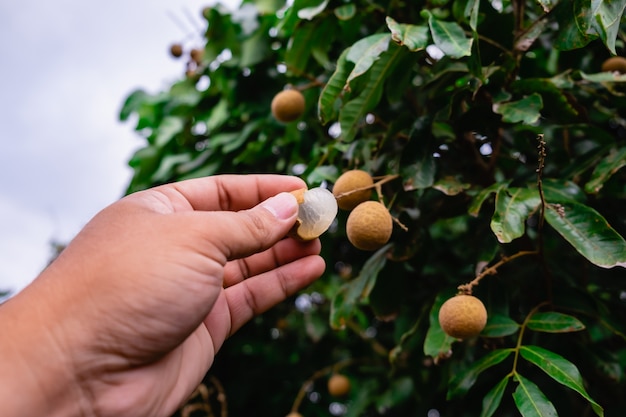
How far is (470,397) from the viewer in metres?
1.36

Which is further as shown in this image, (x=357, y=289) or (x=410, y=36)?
(x=357, y=289)

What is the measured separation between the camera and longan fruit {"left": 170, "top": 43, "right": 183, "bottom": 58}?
85.7 inches

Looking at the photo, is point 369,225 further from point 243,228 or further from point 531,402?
point 531,402

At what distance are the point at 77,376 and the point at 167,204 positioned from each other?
311 mm

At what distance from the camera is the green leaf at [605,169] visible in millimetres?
1063

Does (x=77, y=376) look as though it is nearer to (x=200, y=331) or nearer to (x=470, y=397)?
(x=200, y=331)

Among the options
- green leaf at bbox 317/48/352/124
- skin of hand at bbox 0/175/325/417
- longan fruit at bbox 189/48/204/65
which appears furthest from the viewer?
longan fruit at bbox 189/48/204/65

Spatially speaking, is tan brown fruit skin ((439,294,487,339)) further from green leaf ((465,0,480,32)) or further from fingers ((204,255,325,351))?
green leaf ((465,0,480,32))

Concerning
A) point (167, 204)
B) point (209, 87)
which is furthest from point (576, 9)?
point (209, 87)

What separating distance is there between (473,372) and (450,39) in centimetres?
61

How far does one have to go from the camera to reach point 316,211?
3.47 feet

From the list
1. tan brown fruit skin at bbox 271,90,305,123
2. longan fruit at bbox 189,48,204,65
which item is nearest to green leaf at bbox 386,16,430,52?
tan brown fruit skin at bbox 271,90,305,123

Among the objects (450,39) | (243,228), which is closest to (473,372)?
(243,228)

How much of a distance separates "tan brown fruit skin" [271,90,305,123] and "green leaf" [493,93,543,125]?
501 mm
